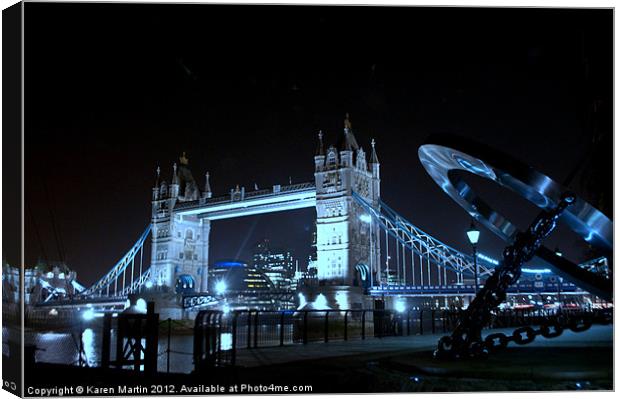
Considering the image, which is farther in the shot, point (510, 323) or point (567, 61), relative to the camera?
point (510, 323)

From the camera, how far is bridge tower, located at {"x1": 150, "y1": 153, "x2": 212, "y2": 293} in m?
47.5

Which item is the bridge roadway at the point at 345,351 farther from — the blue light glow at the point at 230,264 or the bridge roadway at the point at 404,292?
the blue light glow at the point at 230,264

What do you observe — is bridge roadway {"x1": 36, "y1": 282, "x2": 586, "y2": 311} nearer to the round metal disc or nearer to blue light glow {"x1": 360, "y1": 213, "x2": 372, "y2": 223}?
blue light glow {"x1": 360, "y1": 213, "x2": 372, "y2": 223}

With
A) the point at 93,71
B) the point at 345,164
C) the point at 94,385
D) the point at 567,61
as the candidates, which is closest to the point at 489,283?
the point at 567,61

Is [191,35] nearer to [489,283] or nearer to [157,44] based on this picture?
[157,44]

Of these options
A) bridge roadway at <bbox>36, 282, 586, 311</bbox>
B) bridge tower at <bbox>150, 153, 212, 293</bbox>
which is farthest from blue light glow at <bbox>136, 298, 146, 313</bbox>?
bridge tower at <bbox>150, 153, 212, 293</bbox>

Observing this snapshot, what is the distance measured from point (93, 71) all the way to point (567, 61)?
731cm

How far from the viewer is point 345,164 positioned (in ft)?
135

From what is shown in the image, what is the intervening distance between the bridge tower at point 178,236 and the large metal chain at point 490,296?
38.9m

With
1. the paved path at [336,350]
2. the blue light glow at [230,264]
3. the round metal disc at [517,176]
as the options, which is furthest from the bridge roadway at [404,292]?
the blue light glow at [230,264]

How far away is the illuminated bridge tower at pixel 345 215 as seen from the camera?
1608 inches

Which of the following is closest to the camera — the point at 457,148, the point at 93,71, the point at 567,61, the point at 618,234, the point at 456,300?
the point at 457,148

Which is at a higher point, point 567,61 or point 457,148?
point 567,61

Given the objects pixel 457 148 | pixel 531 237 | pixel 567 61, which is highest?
pixel 567 61
